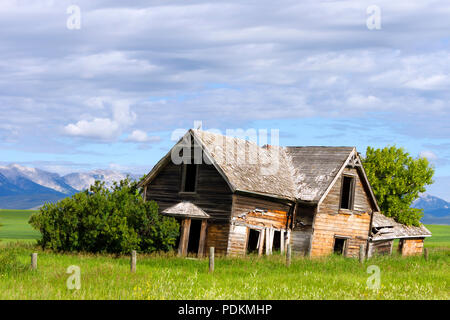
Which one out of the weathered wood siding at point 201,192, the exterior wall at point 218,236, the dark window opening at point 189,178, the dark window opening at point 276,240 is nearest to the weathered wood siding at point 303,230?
the dark window opening at point 276,240

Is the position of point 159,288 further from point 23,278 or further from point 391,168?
point 391,168

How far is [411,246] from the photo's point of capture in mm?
46156

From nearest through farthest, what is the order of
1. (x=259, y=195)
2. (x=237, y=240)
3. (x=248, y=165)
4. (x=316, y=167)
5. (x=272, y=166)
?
(x=237, y=240), (x=259, y=195), (x=248, y=165), (x=272, y=166), (x=316, y=167)

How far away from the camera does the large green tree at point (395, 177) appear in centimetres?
4869

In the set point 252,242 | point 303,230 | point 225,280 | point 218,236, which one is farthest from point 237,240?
point 225,280

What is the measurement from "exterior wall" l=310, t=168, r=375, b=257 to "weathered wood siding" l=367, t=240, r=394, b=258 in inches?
144

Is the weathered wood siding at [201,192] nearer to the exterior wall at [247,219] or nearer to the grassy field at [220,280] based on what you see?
the exterior wall at [247,219]

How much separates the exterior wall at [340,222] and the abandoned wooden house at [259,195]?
0.06 meters

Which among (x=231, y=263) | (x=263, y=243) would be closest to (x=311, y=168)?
(x=263, y=243)

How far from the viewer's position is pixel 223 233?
A: 96.2 ft

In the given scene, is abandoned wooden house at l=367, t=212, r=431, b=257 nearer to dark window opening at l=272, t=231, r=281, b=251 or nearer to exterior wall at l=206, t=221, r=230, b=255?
dark window opening at l=272, t=231, r=281, b=251

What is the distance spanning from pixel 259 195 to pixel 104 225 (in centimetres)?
820

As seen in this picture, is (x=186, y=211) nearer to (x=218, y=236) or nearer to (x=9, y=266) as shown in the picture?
(x=218, y=236)

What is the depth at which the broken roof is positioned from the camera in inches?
1586
